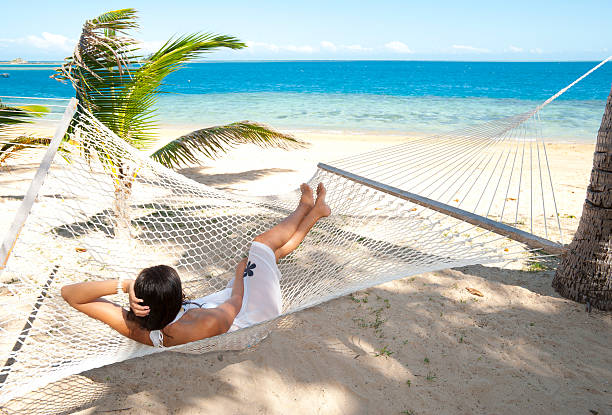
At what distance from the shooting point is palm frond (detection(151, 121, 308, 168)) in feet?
12.8

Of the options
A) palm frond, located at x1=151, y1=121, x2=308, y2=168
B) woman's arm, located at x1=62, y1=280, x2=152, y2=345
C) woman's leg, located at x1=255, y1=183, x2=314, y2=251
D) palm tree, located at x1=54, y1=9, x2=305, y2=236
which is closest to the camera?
woman's arm, located at x1=62, y1=280, x2=152, y2=345

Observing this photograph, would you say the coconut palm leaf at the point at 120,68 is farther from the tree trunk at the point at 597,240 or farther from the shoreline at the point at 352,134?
the shoreline at the point at 352,134

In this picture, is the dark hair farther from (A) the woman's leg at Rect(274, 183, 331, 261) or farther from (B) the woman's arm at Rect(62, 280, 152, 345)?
(A) the woman's leg at Rect(274, 183, 331, 261)

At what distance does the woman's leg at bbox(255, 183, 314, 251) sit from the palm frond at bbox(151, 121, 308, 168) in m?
1.49

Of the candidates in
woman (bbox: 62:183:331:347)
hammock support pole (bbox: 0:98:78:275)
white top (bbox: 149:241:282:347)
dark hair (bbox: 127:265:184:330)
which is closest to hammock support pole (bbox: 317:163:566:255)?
woman (bbox: 62:183:331:347)

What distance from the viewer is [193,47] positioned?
3350 mm

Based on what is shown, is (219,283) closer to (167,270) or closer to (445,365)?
(167,270)

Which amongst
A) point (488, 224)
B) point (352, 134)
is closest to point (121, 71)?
point (488, 224)

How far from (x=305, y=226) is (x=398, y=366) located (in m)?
0.82

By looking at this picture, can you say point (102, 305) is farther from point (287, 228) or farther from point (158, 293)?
point (287, 228)

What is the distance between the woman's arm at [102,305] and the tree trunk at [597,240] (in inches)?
82.0

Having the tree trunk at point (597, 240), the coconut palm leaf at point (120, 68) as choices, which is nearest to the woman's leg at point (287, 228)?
the coconut palm leaf at point (120, 68)

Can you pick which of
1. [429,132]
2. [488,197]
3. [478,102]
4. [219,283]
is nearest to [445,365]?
[219,283]

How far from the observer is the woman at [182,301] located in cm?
144
